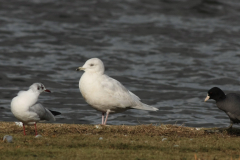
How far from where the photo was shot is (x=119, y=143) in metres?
7.04

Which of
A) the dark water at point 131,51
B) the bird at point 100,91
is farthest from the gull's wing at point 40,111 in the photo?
the dark water at point 131,51

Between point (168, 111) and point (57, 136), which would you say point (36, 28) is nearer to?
point (168, 111)

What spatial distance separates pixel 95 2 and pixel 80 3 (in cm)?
114

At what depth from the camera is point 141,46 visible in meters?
25.8

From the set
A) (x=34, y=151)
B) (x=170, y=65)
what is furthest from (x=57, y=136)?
(x=170, y=65)

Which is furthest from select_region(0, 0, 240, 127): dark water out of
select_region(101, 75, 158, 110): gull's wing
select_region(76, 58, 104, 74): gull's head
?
select_region(76, 58, 104, 74): gull's head

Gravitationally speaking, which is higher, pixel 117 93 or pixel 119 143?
pixel 117 93

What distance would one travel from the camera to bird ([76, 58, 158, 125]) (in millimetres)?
9227

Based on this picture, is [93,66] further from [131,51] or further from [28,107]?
[131,51]

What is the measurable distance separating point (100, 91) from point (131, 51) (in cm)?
1552

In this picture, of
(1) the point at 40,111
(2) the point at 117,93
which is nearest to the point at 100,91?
(2) the point at 117,93

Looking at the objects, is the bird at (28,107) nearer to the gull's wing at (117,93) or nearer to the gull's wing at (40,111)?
the gull's wing at (40,111)

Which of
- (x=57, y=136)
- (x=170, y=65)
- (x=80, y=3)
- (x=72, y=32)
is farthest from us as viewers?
(x=80, y=3)

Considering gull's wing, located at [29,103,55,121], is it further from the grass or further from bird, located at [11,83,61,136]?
the grass
